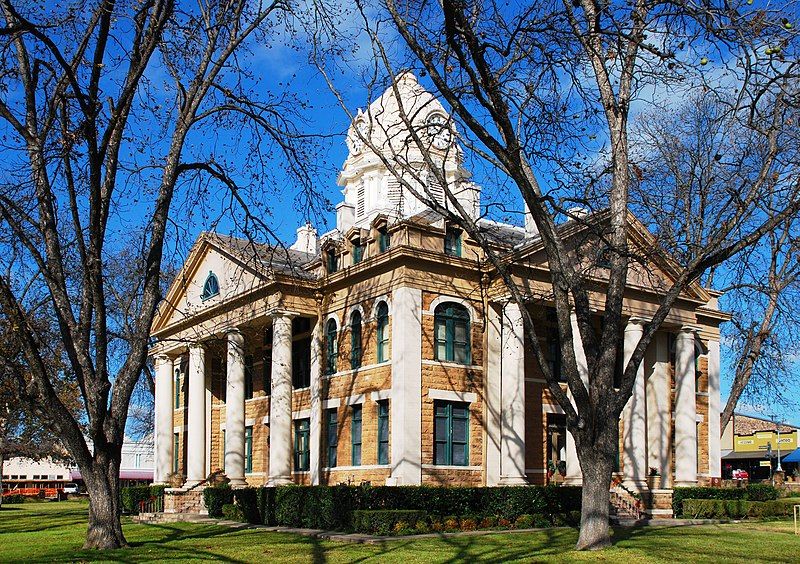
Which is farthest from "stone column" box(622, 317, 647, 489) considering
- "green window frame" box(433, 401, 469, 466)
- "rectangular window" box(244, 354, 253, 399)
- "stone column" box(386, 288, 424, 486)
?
A: "rectangular window" box(244, 354, 253, 399)

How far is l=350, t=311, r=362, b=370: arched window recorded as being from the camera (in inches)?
1247

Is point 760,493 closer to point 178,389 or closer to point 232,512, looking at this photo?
point 232,512

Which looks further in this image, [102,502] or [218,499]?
[218,499]

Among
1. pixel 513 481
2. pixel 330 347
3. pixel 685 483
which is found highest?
pixel 330 347

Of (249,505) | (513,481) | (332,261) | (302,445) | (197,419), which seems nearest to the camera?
(513,481)

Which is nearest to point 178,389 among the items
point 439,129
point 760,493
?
point 439,129

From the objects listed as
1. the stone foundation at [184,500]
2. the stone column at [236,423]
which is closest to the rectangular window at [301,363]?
the stone column at [236,423]

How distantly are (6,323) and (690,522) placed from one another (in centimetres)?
2107

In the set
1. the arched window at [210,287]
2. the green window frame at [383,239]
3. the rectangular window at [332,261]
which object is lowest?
the arched window at [210,287]

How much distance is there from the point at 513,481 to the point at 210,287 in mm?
16080

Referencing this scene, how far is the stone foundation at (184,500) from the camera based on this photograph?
3488 centimetres

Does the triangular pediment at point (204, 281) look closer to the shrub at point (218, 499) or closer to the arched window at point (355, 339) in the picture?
the arched window at point (355, 339)

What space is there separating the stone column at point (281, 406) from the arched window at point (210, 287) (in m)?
6.36

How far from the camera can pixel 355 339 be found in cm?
3194
